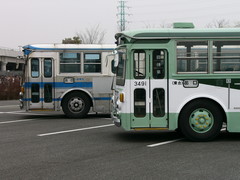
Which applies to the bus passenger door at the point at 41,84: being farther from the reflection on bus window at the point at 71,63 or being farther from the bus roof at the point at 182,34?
the bus roof at the point at 182,34

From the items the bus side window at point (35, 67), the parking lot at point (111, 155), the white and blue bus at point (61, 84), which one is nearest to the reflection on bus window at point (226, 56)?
the parking lot at point (111, 155)

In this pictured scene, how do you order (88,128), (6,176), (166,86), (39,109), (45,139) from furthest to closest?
(39,109) < (88,128) < (45,139) < (166,86) < (6,176)

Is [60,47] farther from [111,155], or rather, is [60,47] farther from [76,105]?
[111,155]

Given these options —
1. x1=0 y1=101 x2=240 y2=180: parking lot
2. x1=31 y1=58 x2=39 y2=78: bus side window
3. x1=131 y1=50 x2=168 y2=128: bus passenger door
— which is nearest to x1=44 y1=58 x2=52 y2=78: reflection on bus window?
x1=31 y1=58 x2=39 y2=78: bus side window

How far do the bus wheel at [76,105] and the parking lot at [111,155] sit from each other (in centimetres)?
270

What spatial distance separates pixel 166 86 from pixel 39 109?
6.57 meters

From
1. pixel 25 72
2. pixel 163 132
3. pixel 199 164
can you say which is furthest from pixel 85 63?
pixel 199 164

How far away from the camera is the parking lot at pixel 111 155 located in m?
5.97

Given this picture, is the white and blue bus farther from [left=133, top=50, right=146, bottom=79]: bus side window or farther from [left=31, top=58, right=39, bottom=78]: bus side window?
[left=133, top=50, right=146, bottom=79]: bus side window

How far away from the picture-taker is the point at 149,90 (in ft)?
28.2

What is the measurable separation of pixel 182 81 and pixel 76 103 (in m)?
6.04

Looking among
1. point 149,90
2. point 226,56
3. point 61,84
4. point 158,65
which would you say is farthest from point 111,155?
point 61,84

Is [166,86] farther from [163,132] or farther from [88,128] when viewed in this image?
[88,128]

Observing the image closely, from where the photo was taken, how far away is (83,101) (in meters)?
13.8
